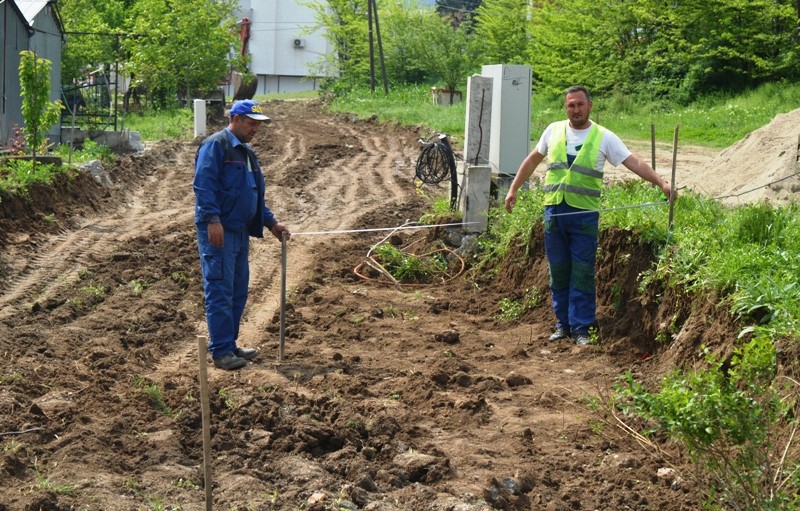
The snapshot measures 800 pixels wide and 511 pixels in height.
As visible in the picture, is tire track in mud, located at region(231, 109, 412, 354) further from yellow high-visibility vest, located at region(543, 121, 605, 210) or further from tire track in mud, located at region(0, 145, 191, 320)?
yellow high-visibility vest, located at region(543, 121, 605, 210)

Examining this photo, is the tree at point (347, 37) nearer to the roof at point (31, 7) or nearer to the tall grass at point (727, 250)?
the roof at point (31, 7)

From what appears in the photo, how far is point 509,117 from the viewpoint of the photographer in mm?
12664

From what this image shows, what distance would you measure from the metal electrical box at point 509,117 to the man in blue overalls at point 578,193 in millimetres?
3962

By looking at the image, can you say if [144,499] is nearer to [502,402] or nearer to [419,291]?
[502,402]

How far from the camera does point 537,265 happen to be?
10125 mm

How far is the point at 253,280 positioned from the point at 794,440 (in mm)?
7138

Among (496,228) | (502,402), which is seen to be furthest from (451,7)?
(502,402)

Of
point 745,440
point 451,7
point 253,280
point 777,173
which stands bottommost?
point 253,280

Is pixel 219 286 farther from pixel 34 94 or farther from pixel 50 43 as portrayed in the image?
pixel 50 43

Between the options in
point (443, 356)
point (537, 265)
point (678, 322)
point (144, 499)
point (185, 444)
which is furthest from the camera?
point (537, 265)

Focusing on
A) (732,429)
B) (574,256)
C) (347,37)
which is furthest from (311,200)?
(347,37)

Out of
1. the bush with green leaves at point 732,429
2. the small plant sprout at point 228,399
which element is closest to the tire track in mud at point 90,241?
the small plant sprout at point 228,399

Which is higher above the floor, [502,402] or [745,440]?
[745,440]

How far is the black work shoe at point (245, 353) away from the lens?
791 centimetres
